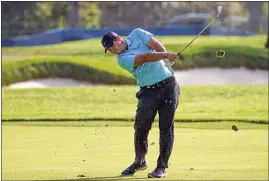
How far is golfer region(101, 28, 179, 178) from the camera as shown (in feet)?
30.3

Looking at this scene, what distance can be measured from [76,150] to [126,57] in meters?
2.64

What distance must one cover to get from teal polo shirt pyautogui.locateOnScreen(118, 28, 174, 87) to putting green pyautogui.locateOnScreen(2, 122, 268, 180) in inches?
37.9

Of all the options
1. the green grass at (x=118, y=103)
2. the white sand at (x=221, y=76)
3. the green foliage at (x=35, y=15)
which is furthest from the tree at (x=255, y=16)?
the green grass at (x=118, y=103)

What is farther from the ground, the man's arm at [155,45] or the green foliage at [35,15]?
the man's arm at [155,45]

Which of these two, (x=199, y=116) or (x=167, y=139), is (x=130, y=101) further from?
(x=167, y=139)

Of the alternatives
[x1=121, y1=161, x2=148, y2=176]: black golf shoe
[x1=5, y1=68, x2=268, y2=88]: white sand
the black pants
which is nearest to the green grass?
[x1=5, y1=68, x2=268, y2=88]: white sand

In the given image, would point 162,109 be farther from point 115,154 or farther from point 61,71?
point 61,71

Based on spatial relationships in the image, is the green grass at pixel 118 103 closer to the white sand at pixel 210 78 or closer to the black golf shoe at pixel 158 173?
the white sand at pixel 210 78

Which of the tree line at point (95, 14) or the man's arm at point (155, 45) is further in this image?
the tree line at point (95, 14)

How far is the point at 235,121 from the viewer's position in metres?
Answer: 18.5

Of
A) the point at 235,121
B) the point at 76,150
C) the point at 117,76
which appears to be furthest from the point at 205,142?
the point at 117,76

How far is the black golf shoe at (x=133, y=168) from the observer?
9.43 metres

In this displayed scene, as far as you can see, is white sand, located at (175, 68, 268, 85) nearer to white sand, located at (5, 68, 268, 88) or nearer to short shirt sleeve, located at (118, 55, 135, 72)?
white sand, located at (5, 68, 268, 88)

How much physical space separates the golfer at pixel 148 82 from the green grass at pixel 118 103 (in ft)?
30.4
